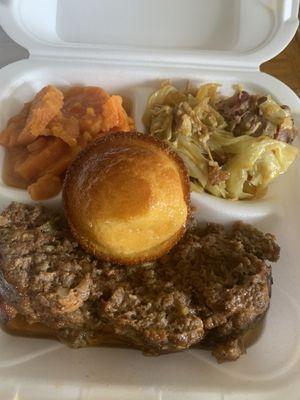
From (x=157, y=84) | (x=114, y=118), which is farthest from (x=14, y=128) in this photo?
(x=157, y=84)

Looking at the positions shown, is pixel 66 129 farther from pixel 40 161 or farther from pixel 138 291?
pixel 138 291

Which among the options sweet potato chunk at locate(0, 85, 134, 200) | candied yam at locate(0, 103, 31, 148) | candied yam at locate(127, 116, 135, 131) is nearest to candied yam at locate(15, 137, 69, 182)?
sweet potato chunk at locate(0, 85, 134, 200)

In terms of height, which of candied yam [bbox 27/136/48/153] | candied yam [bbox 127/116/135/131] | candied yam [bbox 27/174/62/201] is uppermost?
candied yam [bbox 27/136/48/153]

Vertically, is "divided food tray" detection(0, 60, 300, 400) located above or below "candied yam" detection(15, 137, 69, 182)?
below

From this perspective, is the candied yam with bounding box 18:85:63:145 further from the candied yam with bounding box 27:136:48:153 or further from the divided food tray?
the divided food tray

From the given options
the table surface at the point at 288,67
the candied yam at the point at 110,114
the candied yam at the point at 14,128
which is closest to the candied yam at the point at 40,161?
the candied yam at the point at 14,128

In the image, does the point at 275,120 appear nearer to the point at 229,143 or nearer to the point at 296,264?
the point at 229,143

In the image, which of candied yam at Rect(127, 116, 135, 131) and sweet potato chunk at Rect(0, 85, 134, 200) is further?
candied yam at Rect(127, 116, 135, 131)
